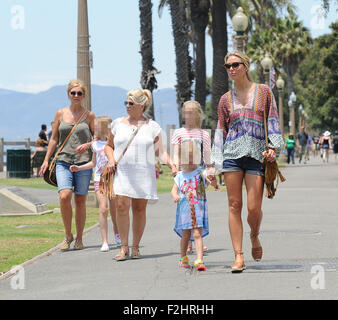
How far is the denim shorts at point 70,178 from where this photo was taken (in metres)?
10.6

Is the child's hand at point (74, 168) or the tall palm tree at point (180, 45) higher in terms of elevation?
the tall palm tree at point (180, 45)

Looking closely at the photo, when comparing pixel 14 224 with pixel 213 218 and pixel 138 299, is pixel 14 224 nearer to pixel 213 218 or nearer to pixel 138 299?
pixel 213 218

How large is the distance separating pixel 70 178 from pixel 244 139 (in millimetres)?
3068

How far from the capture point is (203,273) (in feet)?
27.0

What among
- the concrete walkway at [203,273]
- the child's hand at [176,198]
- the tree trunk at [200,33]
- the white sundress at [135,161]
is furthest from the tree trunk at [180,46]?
the child's hand at [176,198]

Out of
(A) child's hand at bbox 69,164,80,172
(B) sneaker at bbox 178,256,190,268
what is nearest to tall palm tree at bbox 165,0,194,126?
(A) child's hand at bbox 69,164,80,172

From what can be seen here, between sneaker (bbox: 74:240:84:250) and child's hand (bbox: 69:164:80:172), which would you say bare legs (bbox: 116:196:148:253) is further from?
sneaker (bbox: 74:240:84:250)

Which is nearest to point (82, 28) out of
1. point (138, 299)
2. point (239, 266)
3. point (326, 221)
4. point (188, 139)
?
point (326, 221)

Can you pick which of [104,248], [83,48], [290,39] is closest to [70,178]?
[104,248]

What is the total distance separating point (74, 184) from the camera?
10773mm

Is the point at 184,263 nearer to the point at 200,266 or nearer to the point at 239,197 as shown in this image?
the point at 200,266

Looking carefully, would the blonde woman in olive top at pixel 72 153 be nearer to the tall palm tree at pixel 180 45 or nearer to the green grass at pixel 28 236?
the green grass at pixel 28 236

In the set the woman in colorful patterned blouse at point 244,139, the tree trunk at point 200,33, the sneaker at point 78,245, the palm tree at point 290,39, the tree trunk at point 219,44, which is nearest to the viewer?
the woman in colorful patterned blouse at point 244,139

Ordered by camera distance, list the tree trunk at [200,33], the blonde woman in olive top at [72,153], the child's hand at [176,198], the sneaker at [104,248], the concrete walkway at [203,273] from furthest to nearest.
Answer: the tree trunk at [200,33] → the blonde woman in olive top at [72,153] → the sneaker at [104,248] → the child's hand at [176,198] → the concrete walkway at [203,273]
